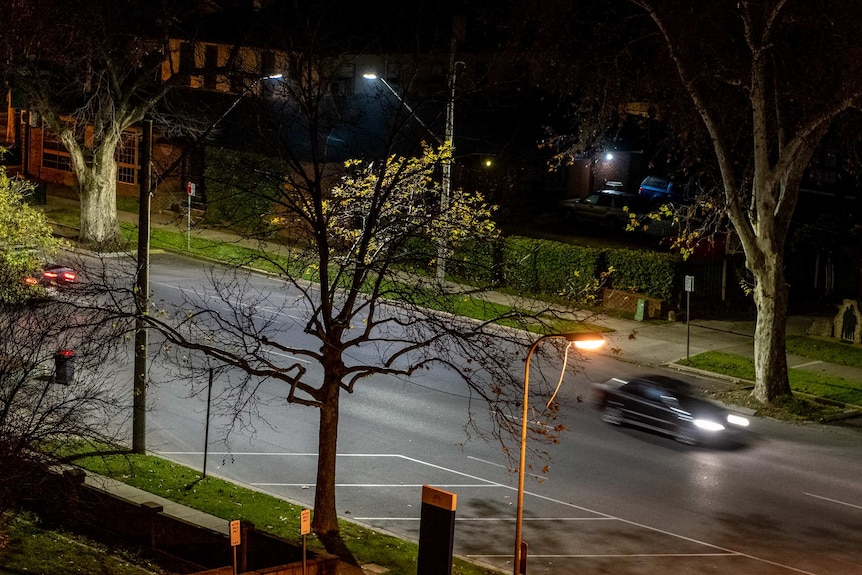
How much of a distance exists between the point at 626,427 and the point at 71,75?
31.4 metres

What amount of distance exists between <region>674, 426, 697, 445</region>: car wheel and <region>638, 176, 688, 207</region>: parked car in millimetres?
24420

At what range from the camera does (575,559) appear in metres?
17.6

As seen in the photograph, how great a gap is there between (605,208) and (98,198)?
1942 centimetres

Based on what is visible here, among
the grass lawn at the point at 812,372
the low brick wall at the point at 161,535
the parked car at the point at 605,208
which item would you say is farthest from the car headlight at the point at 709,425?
the parked car at the point at 605,208

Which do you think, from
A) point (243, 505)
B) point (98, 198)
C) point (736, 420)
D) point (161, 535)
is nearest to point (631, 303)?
point (736, 420)

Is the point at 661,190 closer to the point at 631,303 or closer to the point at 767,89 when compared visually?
the point at 631,303

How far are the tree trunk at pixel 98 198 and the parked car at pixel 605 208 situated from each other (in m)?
18.2

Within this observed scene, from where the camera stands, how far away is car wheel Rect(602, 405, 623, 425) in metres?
24.5

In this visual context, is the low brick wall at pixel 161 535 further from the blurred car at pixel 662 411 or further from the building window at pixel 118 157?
the building window at pixel 118 157

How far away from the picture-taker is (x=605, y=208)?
154 feet

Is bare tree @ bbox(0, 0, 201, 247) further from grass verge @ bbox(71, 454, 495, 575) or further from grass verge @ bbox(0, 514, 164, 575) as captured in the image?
grass verge @ bbox(0, 514, 164, 575)

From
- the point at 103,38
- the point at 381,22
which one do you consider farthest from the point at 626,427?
the point at 381,22

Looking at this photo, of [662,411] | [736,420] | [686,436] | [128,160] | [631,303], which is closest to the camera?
[686,436]

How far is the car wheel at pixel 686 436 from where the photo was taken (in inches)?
930
